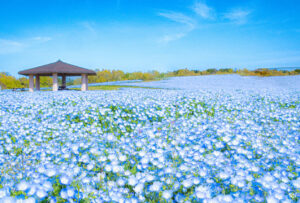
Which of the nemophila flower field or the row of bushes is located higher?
the row of bushes

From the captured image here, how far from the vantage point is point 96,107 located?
6.43 meters

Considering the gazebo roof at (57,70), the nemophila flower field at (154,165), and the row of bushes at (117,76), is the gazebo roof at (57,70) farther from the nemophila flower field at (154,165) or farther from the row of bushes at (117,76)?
the row of bushes at (117,76)

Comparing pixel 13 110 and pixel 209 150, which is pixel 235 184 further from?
pixel 13 110

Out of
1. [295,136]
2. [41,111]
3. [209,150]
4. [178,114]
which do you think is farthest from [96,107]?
[295,136]

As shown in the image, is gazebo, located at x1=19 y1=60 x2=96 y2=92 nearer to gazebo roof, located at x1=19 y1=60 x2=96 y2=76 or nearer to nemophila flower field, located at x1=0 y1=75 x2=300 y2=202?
gazebo roof, located at x1=19 y1=60 x2=96 y2=76

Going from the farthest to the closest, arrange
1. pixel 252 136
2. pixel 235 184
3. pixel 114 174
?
pixel 252 136 < pixel 114 174 < pixel 235 184

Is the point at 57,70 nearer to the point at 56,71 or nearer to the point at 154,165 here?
the point at 56,71

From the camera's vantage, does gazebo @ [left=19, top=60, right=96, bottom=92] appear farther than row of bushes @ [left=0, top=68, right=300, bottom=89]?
No

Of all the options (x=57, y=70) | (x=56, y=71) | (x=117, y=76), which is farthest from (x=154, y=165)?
(x=117, y=76)

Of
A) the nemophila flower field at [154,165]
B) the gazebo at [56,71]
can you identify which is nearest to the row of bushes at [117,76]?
the gazebo at [56,71]

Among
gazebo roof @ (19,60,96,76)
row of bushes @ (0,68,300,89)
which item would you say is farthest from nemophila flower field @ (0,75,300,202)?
row of bushes @ (0,68,300,89)

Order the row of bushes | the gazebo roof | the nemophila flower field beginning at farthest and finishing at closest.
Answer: the row of bushes < the gazebo roof < the nemophila flower field

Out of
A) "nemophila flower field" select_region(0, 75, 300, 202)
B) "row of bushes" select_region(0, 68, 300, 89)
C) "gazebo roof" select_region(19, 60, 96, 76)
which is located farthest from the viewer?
"row of bushes" select_region(0, 68, 300, 89)

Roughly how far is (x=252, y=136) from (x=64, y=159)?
3.18m
